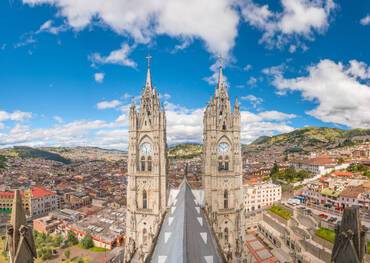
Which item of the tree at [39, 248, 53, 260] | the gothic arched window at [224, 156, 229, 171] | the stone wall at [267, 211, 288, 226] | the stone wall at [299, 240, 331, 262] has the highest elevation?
the gothic arched window at [224, 156, 229, 171]

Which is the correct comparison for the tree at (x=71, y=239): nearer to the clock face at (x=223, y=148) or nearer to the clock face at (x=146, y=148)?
the clock face at (x=146, y=148)

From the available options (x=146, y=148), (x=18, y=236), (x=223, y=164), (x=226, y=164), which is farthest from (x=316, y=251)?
(x=18, y=236)

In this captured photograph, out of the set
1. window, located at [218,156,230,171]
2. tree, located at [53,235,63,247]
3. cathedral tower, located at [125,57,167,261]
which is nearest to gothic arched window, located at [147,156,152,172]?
cathedral tower, located at [125,57,167,261]

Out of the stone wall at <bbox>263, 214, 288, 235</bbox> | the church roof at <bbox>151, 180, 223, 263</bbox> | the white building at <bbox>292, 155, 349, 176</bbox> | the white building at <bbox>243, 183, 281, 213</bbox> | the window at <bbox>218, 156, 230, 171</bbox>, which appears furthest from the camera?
the white building at <bbox>292, 155, 349, 176</bbox>

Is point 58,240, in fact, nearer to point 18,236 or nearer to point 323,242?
point 323,242

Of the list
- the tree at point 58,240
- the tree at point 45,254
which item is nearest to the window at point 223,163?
the tree at point 45,254

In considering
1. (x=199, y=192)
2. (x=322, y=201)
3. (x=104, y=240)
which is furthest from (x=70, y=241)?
(x=322, y=201)

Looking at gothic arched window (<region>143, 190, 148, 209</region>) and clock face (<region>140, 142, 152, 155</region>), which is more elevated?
clock face (<region>140, 142, 152, 155</region>)

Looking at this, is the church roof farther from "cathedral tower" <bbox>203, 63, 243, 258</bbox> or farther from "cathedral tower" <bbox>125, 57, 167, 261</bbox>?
"cathedral tower" <bbox>203, 63, 243, 258</bbox>
